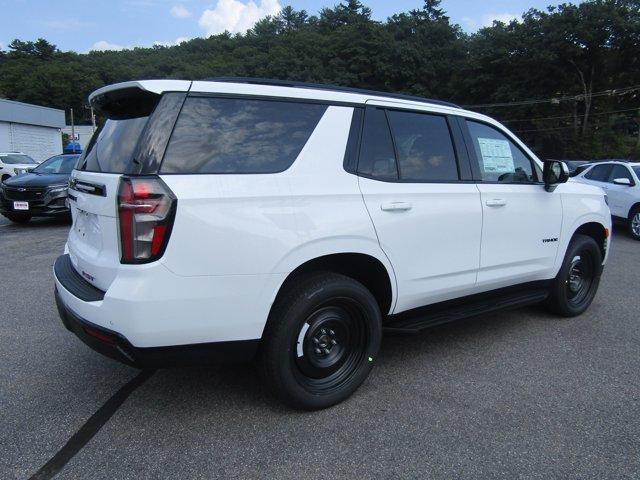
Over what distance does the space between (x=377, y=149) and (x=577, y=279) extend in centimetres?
290

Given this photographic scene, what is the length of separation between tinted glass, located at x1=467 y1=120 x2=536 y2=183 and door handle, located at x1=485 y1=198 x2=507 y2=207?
173 millimetres

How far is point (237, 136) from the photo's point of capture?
2635 millimetres

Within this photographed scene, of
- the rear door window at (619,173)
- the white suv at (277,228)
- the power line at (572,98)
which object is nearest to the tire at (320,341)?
the white suv at (277,228)

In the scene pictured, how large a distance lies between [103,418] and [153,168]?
4.98ft

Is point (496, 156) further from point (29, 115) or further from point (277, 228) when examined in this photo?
point (29, 115)

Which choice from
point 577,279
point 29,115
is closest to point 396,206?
point 577,279

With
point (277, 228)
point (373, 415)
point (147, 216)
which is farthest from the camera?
point (373, 415)

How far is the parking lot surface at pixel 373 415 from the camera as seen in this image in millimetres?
2449

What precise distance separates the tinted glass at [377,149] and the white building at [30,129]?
37.1 metres

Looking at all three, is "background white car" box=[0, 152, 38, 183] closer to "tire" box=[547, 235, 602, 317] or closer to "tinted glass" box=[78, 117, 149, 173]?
"tinted glass" box=[78, 117, 149, 173]

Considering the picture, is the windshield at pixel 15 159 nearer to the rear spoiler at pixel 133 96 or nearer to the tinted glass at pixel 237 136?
the rear spoiler at pixel 133 96

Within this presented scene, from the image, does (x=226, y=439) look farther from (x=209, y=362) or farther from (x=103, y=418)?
(x=103, y=418)

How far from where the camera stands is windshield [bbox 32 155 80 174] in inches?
438

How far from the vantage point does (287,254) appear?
2.62 m
